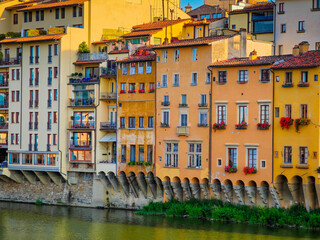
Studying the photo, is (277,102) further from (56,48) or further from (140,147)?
(56,48)

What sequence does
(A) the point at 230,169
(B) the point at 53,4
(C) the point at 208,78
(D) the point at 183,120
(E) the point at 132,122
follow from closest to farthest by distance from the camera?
(A) the point at 230,169, (C) the point at 208,78, (D) the point at 183,120, (E) the point at 132,122, (B) the point at 53,4

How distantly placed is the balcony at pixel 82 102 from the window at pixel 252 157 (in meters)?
14.1

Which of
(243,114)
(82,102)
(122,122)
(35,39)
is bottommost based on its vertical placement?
(122,122)

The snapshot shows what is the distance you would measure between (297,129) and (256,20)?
59.2ft

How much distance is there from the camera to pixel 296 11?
72.4 metres

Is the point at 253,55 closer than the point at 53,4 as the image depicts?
Yes

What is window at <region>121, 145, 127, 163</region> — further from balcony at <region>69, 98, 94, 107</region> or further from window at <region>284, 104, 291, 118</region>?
window at <region>284, 104, 291, 118</region>

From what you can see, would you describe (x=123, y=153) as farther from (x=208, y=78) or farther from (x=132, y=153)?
(x=208, y=78)

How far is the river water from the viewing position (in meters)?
58.7

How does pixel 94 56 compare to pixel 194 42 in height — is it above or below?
below

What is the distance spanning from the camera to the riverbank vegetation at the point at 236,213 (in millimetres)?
59812

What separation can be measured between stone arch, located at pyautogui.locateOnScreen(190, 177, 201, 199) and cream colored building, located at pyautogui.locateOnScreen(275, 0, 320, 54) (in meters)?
12.8

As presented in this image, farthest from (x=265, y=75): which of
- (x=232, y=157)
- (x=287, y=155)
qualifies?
(x=232, y=157)

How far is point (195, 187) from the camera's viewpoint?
216 feet
